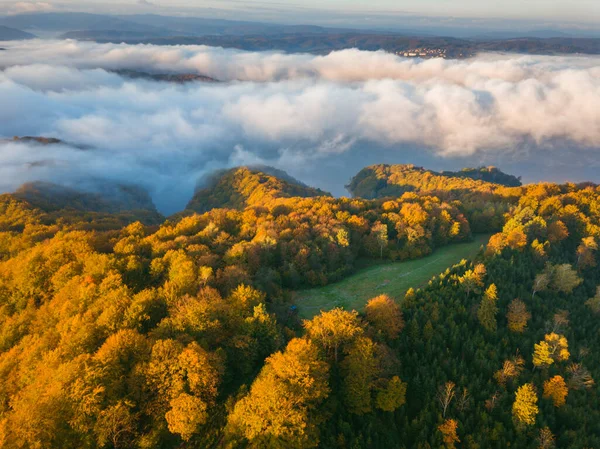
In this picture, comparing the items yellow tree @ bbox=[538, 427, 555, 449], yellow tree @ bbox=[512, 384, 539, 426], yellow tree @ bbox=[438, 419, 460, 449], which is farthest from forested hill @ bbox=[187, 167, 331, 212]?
yellow tree @ bbox=[538, 427, 555, 449]

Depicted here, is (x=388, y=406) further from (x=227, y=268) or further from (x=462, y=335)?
(x=227, y=268)

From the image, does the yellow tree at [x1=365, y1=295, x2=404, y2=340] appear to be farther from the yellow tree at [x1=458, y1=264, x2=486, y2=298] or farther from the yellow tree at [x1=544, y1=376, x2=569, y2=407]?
the yellow tree at [x1=544, y1=376, x2=569, y2=407]

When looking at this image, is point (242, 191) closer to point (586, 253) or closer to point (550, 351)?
point (586, 253)

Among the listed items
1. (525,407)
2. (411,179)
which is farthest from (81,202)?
(525,407)

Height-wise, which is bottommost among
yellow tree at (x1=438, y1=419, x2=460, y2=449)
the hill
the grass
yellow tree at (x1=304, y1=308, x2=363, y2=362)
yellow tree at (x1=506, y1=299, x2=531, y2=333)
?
the hill

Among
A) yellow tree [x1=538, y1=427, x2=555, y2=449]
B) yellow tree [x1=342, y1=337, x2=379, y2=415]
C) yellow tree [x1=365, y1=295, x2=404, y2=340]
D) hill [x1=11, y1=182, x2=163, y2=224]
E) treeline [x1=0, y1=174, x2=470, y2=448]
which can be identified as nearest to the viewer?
treeline [x1=0, y1=174, x2=470, y2=448]

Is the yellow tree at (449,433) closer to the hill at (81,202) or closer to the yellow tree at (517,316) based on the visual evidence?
the yellow tree at (517,316)

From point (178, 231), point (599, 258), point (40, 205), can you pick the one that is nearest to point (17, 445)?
point (178, 231)
